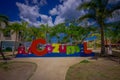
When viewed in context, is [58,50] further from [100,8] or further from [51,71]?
[51,71]

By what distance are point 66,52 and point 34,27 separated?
27.1m

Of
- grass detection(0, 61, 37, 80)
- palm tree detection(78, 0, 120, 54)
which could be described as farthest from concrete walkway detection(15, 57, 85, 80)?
palm tree detection(78, 0, 120, 54)

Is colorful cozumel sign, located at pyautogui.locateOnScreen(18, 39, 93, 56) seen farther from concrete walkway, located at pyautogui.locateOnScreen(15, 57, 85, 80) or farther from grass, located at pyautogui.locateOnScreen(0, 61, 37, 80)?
grass, located at pyautogui.locateOnScreen(0, 61, 37, 80)

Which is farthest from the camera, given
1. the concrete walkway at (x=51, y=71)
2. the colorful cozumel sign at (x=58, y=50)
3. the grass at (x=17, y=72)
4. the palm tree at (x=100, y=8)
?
the colorful cozumel sign at (x=58, y=50)

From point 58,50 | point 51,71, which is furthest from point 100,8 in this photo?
point 51,71

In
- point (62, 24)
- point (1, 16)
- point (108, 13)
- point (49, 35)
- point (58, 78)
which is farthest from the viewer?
point (49, 35)

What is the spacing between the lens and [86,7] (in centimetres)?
2223

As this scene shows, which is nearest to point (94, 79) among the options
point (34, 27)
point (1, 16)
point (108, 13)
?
point (108, 13)

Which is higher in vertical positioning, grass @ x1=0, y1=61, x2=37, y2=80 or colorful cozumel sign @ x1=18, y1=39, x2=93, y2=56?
colorful cozumel sign @ x1=18, y1=39, x2=93, y2=56

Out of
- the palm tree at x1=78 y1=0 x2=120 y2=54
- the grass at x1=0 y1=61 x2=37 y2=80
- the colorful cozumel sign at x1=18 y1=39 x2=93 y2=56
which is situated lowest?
the grass at x1=0 y1=61 x2=37 y2=80

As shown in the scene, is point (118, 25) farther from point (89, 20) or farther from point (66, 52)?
point (66, 52)

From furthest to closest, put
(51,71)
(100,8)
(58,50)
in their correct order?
(58,50) → (100,8) → (51,71)

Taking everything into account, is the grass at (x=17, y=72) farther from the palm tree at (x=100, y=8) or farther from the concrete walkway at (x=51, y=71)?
the palm tree at (x=100, y=8)

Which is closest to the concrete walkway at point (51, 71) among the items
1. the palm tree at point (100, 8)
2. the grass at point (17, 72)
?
the grass at point (17, 72)
